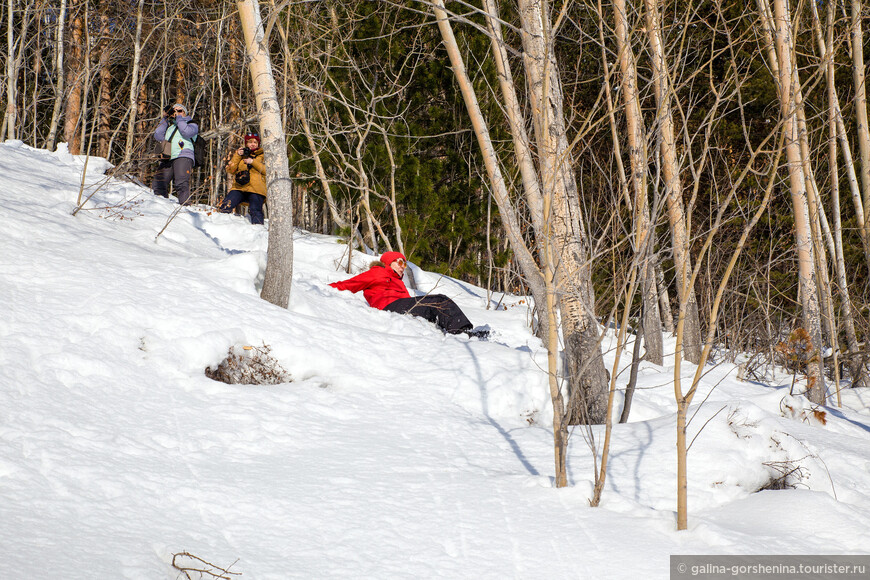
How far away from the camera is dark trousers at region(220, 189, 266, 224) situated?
779cm

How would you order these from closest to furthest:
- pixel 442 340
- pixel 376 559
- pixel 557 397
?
1. pixel 376 559
2. pixel 557 397
3. pixel 442 340

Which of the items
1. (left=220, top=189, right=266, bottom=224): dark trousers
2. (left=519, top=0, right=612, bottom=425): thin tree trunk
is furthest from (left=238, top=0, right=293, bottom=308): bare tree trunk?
(left=220, top=189, right=266, bottom=224): dark trousers

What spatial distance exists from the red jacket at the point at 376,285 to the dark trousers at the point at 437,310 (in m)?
0.16

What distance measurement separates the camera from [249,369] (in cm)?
350

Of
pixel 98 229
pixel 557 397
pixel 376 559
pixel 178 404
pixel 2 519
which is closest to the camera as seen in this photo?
pixel 2 519

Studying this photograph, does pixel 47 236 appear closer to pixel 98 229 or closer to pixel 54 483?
pixel 98 229

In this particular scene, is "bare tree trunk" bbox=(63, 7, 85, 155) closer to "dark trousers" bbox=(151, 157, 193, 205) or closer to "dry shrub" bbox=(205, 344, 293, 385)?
"dark trousers" bbox=(151, 157, 193, 205)

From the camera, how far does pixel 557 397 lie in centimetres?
256

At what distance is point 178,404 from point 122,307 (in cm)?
84

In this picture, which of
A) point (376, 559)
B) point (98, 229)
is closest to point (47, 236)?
point (98, 229)

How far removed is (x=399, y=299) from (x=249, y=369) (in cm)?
255

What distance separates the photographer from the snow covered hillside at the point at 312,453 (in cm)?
203

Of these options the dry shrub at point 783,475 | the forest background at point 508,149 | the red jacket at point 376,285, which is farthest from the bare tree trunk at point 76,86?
the dry shrub at point 783,475

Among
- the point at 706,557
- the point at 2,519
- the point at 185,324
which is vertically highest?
the point at 185,324
